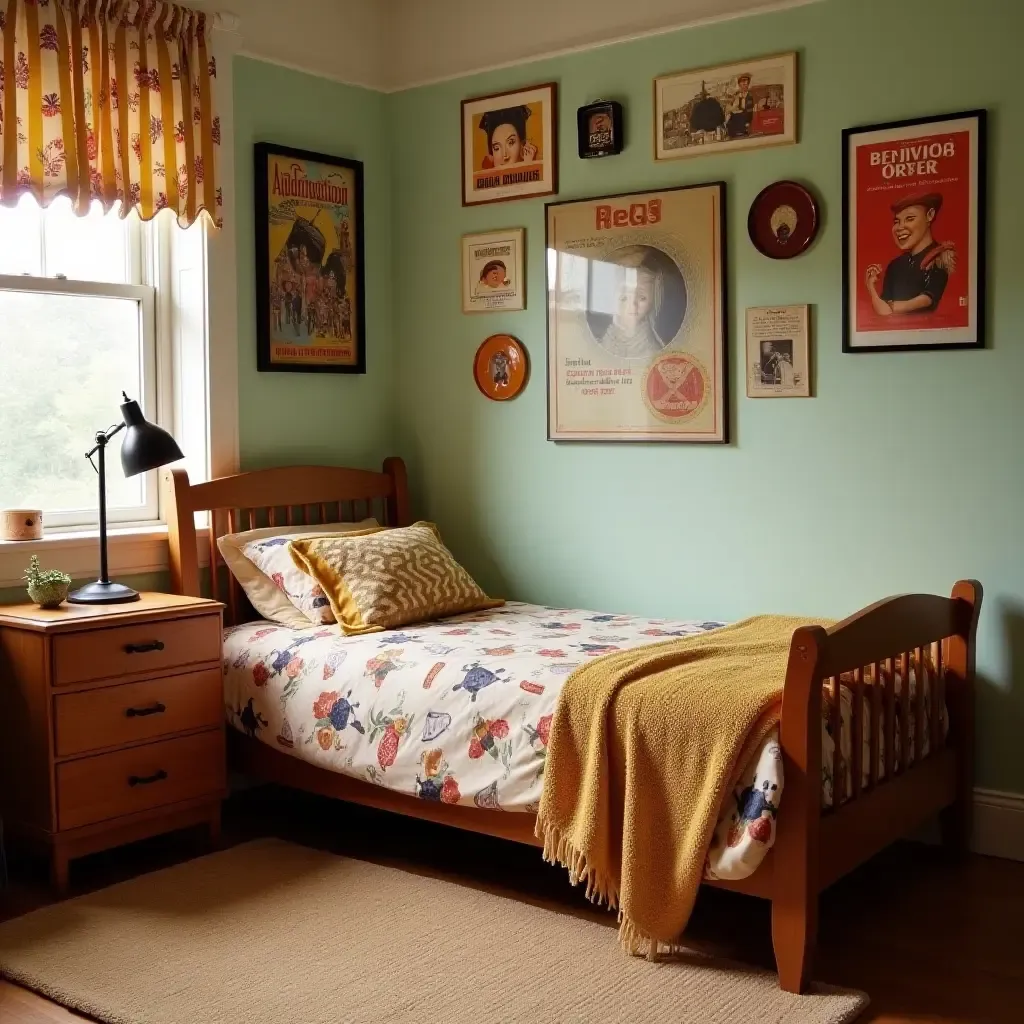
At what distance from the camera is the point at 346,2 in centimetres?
427

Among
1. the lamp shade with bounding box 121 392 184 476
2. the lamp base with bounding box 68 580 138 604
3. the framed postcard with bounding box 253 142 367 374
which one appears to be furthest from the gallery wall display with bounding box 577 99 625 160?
the lamp base with bounding box 68 580 138 604

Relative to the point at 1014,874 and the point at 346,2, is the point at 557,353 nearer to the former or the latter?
the point at 346,2

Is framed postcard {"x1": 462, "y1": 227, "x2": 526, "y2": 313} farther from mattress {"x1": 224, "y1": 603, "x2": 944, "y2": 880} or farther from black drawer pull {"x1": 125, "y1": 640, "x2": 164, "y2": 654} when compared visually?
black drawer pull {"x1": 125, "y1": 640, "x2": 164, "y2": 654}

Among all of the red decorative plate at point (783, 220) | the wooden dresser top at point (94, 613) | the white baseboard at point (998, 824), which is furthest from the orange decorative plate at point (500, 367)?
the white baseboard at point (998, 824)

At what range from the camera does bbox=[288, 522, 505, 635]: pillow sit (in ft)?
11.7

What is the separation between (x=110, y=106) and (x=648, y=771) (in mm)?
2287

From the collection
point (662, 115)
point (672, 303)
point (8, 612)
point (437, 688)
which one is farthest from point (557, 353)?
point (8, 612)

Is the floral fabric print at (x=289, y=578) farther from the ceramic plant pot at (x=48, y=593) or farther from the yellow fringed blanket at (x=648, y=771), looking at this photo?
the yellow fringed blanket at (x=648, y=771)

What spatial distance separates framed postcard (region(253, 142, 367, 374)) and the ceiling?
0.33m

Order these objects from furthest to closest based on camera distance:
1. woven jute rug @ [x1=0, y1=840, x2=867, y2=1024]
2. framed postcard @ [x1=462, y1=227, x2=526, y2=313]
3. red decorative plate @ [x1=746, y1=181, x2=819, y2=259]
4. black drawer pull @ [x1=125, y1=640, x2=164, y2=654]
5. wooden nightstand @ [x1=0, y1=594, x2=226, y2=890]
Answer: framed postcard @ [x1=462, y1=227, x2=526, y2=313], red decorative plate @ [x1=746, y1=181, x2=819, y2=259], black drawer pull @ [x1=125, y1=640, x2=164, y2=654], wooden nightstand @ [x1=0, y1=594, x2=226, y2=890], woven jute rug @ [x1=0, y1=840, x2=867, y2=1024]

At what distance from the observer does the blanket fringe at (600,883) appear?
2693 mm

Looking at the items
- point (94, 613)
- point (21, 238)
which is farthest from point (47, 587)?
point (21, 238)

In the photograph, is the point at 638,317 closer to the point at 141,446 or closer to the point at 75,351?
the point at 141,446

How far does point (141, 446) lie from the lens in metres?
3.37
